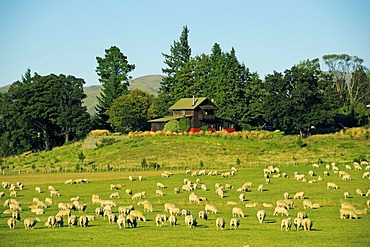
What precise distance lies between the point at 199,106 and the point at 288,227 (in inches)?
3113

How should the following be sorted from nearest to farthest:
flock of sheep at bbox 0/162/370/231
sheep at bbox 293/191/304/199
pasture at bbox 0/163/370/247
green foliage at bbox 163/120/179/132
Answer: pasture at bbox 0/163/370/247 → flock of sheep at bbox 0/162/370/231 → sheep at bbox 293/191/304/199 → green foliage at bbox 163/120/179/132

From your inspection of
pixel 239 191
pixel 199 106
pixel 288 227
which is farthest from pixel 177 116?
pixel 288 227

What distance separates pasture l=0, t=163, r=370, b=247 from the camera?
26.5m

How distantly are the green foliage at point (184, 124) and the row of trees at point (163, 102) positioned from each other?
9.30 metres

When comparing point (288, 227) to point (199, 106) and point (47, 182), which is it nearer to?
point (47, 182)

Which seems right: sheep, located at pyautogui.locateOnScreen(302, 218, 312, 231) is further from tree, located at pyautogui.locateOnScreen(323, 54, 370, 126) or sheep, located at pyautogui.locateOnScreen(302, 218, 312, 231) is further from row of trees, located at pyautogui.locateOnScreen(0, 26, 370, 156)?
tree, located at pyautogui.locateOnScreen(323, 54, 370, 126)

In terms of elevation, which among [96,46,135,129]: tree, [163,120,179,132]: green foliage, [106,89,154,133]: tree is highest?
[96,46,135,129]: tree

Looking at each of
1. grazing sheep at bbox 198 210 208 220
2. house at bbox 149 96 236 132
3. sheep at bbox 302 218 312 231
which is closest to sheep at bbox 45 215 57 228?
grazing sheep at bbox 198 210 208 220

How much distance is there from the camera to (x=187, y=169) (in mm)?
72438

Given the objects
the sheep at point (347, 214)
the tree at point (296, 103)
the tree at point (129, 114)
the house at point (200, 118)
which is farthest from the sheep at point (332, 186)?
the tree at point (129, 114)

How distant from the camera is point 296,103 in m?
96.5

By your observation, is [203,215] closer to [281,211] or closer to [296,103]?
[281,211]

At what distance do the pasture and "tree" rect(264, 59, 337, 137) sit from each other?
122 feet

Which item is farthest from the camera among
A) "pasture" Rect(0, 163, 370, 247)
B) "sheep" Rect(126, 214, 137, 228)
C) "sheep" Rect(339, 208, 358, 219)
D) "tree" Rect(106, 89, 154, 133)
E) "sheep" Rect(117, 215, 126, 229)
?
"tree" Rect(106, 89, 154, 133)
